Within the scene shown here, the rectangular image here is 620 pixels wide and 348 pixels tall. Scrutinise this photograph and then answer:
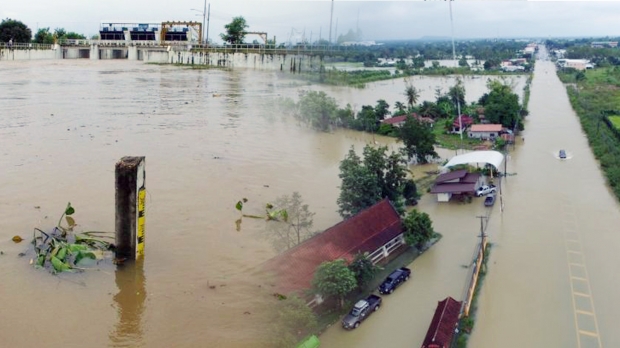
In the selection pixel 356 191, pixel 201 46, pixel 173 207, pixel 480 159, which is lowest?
pixel 173 207

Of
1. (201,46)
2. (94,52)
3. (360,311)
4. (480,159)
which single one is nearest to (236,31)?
(201,46)

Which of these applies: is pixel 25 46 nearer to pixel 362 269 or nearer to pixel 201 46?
pixel 201 46

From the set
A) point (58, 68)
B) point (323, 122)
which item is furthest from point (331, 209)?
point (58, 68)

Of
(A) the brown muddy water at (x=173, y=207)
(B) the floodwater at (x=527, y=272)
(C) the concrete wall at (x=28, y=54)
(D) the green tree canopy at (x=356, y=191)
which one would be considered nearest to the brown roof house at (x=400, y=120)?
(A) the brown muddy water at (x=173, y=207)

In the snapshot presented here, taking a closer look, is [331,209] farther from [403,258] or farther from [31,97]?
[31,97]

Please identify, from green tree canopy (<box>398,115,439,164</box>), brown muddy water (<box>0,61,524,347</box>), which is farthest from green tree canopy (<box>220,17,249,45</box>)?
green tree canopy (<box>398,115,439,164</box>)

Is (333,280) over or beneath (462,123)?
beneath

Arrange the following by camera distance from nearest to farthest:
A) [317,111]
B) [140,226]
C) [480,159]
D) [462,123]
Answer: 1. [140,226]
2. [480,159]
3. [317,111]
4. [462,123]

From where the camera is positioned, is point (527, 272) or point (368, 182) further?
point (368, 182)
